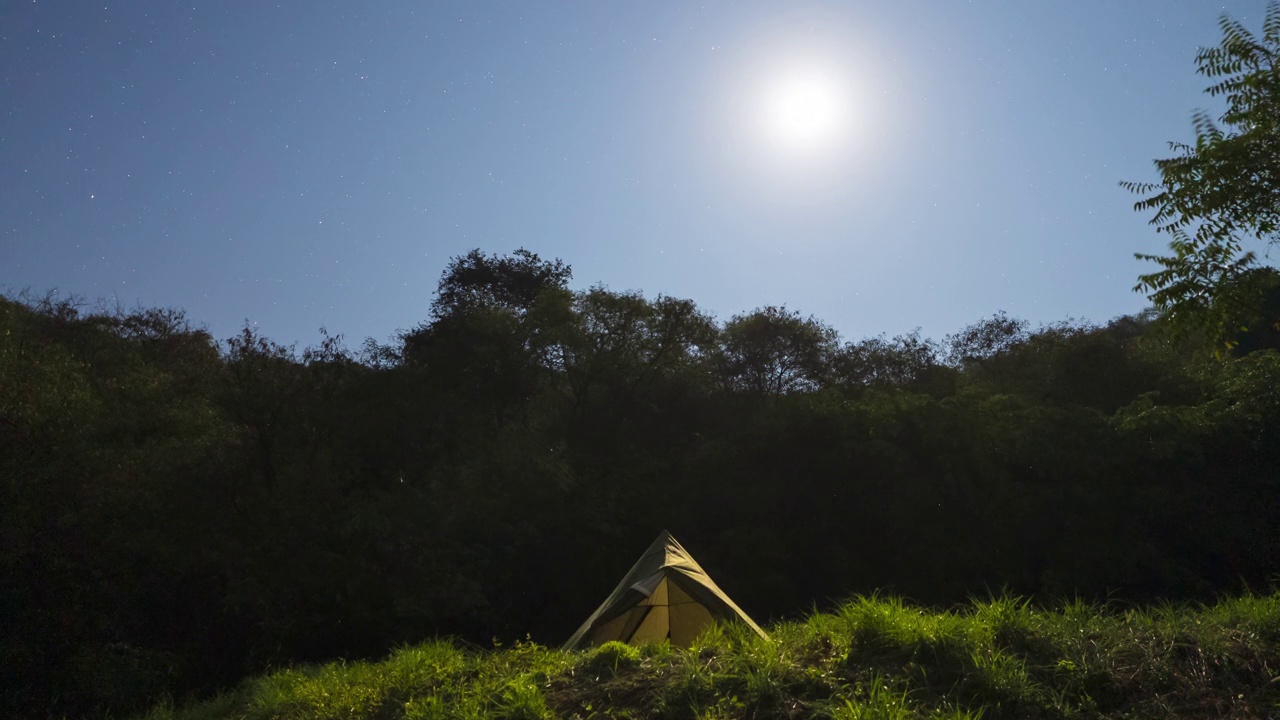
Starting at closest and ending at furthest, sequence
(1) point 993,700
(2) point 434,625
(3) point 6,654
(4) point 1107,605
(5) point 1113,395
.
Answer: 1. (1) point 993,700
2. (4) point 1107,605
3. (3) point 6,654
4. (2) point 434,625
5. (5) point 1113,395

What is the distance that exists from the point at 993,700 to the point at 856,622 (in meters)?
0.91

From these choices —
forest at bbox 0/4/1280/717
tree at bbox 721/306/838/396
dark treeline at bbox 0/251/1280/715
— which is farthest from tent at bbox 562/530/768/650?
tree at bbox 721/306/838/396

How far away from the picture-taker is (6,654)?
13.1 meters

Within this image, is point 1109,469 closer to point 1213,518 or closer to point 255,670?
point 1213,518

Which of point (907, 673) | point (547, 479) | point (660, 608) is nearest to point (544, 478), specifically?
point (547, 479)

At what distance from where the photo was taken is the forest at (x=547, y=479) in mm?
15008

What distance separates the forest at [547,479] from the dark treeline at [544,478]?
0.07 metres

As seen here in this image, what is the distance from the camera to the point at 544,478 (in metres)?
19.5

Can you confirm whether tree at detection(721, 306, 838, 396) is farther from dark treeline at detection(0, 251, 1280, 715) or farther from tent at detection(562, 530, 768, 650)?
tent at detection(562, 530, 768, 650)

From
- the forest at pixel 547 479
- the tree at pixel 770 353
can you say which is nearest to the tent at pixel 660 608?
the forest at pixel 547 479

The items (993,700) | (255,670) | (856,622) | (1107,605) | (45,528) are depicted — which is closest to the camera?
(993,700)

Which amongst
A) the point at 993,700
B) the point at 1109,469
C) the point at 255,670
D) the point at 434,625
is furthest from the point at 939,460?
the point at 993,700

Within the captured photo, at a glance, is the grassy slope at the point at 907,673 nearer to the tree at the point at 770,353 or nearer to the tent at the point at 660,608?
the tent at the point at 660,608

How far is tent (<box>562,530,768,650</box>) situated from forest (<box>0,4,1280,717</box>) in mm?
4069
